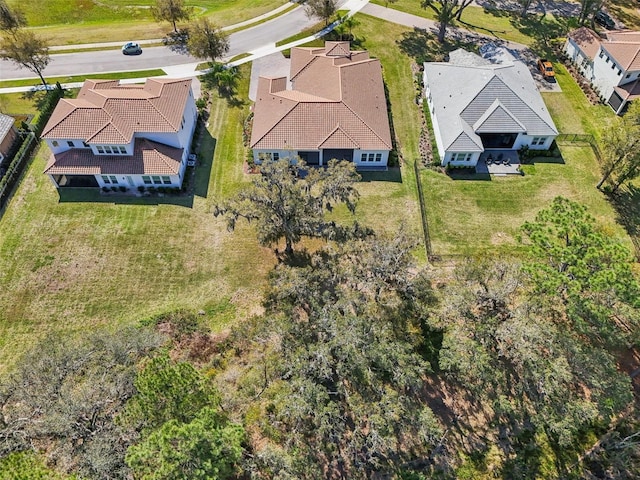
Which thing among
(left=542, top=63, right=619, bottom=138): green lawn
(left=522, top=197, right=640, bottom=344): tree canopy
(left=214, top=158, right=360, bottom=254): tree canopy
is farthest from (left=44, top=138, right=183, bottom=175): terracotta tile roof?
(left=542, top=63, right=619, bottom=138): green lawn

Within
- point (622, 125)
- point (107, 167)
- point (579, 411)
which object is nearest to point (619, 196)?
point (622, 125)

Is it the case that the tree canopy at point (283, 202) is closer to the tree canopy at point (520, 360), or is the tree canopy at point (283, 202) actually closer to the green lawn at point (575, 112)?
the tree canopy at point (520, 360)

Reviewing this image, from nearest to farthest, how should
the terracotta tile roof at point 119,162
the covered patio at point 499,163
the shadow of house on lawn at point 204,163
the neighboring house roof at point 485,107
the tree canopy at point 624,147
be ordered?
the tree canopy at point 624,147 < the terracotta tile roof at point 119,162 < the shadow of house on lawn at point 204,163 < the neighboring house roof at point 485,107 < the covered patio at point 499,163

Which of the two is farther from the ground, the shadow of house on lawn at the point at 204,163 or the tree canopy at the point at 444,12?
the tree canopy at the point at 444,12

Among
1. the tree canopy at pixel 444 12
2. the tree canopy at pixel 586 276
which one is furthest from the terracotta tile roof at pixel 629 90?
the tree canopy at pixel 586 276

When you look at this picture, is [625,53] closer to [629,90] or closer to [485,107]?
[629,90]

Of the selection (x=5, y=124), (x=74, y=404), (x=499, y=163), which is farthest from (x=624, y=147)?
(x=5, y=124)

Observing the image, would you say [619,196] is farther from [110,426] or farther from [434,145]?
[110,426]
